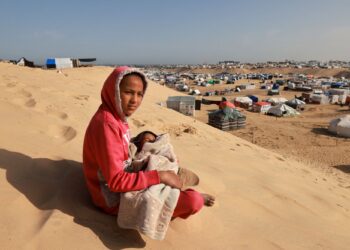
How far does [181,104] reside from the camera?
15375 millimetres

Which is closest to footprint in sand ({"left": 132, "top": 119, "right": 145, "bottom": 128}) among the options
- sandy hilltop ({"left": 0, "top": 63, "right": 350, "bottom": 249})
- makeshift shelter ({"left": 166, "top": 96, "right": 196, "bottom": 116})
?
sandy hilltop ({"left": 0, "top": 63, "right": 350, "bottom": 249})

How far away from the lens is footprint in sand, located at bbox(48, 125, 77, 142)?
12.4 feet

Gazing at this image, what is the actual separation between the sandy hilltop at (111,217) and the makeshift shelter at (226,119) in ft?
28.1

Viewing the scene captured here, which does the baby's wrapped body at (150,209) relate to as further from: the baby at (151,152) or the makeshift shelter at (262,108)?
the makeshift shelter at (262,108)

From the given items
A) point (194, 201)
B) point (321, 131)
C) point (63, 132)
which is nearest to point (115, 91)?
point (194, 201)

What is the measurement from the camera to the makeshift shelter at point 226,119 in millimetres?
13742

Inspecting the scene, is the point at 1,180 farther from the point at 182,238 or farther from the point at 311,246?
the point at 311,246

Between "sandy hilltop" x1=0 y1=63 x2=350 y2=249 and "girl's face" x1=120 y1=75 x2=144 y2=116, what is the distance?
846 mm

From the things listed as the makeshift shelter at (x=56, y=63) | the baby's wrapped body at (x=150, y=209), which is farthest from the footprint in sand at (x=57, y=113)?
the makeshift shelter at (x=56, y=63)

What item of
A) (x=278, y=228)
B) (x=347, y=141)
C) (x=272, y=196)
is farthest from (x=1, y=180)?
(x=347, y=141)

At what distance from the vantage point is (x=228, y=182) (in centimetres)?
374

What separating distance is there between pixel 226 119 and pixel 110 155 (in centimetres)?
1233

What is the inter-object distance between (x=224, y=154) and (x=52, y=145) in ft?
9.58

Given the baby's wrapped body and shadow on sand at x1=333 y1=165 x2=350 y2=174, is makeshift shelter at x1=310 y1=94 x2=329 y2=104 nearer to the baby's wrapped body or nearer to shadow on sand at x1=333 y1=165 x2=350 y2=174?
shadow on sand at x1=333 y1=165 x2=350 y2=174
